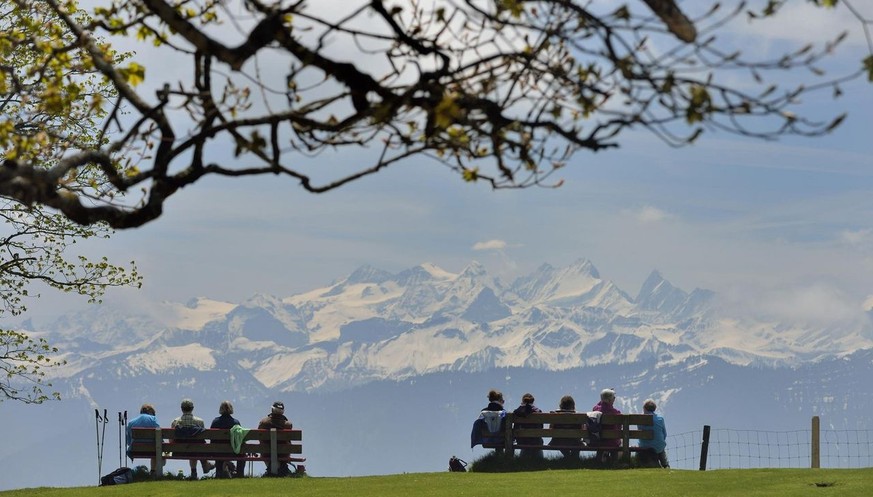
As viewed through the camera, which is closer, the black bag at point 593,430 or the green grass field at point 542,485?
the green grass field at point 542,485

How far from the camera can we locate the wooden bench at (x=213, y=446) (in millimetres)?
29828


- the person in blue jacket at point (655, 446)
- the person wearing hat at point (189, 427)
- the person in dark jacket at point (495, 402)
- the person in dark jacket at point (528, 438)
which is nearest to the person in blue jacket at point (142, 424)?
the person wearing hat at point (189, 427)

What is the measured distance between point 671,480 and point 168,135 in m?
16.8

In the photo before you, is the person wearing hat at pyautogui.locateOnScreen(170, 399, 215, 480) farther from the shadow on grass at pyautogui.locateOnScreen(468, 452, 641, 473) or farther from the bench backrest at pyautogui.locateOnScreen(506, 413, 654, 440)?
the bench backrest at pyautogui.locateOnScreen(506, 413, 654, 440)

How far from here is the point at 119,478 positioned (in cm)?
2902

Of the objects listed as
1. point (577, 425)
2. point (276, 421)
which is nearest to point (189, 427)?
point (276, 421)

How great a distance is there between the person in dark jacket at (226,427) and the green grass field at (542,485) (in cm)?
228

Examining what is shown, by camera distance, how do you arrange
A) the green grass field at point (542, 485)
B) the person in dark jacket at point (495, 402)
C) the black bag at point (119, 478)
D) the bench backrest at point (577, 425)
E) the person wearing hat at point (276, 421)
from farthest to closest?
the person wearing hat at point (276, 421) → the person in dark jacket at point (495, 402) → the bench backrest at point (577, 425) → the black bag at point (119, 478) → the green grass field at point (542, 485)

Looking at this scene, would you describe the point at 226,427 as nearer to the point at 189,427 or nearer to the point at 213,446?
the point at 213,446

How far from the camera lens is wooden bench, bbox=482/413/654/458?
29.8 m

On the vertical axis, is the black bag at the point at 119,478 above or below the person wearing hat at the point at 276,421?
below

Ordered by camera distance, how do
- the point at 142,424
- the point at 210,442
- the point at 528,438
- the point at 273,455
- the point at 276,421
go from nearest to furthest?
the point at 273,455 < the point at 210,442 < the point at 528,438 < the point at 142,424 < the point at 276,421

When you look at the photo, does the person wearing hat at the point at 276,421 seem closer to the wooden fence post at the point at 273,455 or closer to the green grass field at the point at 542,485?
the wooden fence post at the point at 273,455

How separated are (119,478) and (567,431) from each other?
1029 centimetres
